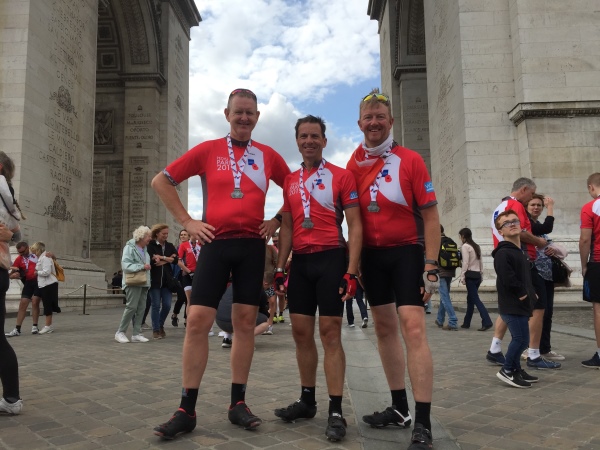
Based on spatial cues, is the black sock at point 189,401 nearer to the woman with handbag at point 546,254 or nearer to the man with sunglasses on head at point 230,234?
the man with sunglasses on head at point 230,234

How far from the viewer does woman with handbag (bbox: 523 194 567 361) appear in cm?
547

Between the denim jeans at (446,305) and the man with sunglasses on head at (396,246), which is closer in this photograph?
the man with sunglasses on head at (396,246)

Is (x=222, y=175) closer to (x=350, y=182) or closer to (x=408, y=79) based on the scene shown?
(x=350, y=182)

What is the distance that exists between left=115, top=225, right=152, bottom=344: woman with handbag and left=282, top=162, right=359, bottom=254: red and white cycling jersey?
5.19m

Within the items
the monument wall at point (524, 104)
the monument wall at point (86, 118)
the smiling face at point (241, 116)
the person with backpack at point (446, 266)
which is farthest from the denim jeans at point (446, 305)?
the monument wall at point (86, 118)

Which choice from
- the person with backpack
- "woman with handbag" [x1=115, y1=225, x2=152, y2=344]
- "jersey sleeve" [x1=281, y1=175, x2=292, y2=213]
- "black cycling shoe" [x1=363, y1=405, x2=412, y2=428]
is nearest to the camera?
"black cycling shoe" [x1=363, y1=405, x2=412, y2=428]

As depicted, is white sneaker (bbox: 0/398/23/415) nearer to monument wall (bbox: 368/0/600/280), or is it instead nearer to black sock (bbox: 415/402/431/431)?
black sock (bbox: 415/402/431/431)

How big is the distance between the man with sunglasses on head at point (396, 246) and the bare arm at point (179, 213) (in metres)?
0.96

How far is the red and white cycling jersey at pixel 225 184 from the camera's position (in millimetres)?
3271

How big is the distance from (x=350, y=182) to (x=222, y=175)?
802mm

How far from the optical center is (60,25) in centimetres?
1569

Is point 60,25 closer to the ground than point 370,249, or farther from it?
farther from it

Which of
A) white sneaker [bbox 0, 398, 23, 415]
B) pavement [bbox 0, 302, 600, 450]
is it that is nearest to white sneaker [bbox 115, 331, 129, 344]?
pavement [bbox 0, 302, 600, 450]

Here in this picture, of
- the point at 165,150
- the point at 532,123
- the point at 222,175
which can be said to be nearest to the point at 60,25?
the point at 165,150
